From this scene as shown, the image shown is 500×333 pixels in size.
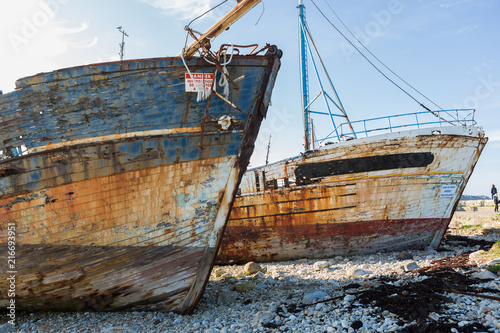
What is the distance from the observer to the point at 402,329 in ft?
11.5

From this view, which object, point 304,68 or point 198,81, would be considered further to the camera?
point 304,68

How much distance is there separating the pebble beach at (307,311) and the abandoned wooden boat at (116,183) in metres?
0.32

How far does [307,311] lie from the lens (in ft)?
14.2

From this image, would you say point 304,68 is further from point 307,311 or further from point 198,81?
point 307,311

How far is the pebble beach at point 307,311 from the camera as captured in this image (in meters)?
3.72

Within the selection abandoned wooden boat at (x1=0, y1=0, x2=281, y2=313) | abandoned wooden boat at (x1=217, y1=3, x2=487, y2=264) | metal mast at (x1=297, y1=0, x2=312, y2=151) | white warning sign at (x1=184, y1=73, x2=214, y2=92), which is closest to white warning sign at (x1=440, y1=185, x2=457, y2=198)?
abandoned wooden boat at (x1=217, y1=3, x2=487, y2=264)

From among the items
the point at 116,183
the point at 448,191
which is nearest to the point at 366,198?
the point at 448,191

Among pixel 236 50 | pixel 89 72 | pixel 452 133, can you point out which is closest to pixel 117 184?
pixel 89 72

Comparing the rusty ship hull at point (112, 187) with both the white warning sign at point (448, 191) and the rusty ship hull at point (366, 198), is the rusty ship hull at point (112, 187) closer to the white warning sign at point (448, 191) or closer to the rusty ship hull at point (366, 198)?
the rusty ship hull at point (366, 198)

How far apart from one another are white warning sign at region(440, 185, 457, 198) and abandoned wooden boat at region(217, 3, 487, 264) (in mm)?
29

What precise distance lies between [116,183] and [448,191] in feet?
28.7

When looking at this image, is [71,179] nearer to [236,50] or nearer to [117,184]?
[117,184]

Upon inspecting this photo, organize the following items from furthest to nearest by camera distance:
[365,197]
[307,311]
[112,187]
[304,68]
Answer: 1. [304,68]
2. [365,197]
3. [112,187]
4. [307,311]

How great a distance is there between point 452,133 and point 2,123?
1023 cm
